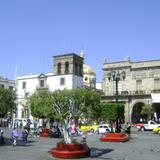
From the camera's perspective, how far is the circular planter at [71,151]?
64.0ft

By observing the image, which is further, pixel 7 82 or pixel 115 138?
pixel 7 82

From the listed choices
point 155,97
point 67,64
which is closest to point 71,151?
point 155,97

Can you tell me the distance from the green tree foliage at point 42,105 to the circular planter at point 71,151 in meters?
29.3

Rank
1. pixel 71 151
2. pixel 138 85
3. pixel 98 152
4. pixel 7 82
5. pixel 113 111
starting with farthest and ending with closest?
pixel 7 82 < pixel 138 85 < pixel 113 111 < pixel 98 152 < pixel 71 151

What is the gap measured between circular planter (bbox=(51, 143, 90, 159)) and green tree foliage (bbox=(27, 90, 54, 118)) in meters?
29.3

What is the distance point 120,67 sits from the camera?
67375 mm

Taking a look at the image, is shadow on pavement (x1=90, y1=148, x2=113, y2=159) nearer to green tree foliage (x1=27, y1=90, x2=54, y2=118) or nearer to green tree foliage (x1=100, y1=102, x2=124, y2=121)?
green tree foliage (x1=100, y1=102, x2=124, y2=121)

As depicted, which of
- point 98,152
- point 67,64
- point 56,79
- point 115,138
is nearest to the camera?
point 98,152

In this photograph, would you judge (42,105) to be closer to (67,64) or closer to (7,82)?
(67,64)

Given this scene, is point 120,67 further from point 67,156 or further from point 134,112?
point 67,156

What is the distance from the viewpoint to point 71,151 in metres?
19.7

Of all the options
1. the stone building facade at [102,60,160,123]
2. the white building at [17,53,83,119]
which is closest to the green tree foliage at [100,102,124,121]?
the stone building facade at [102,60,160,123]

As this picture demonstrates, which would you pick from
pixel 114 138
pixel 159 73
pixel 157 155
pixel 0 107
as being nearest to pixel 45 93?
pixel 0 107

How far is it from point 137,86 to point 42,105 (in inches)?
758
